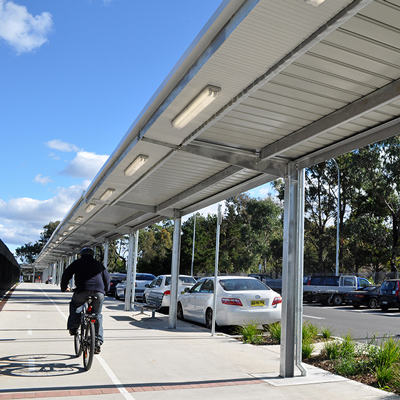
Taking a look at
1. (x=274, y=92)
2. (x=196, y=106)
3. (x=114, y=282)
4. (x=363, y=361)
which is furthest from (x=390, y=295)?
(x=196, y=106)

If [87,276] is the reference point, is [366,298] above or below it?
below

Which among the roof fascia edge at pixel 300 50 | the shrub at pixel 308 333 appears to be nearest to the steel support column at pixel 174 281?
the shrub at pixel 308 333

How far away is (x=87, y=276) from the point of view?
25.9 feet

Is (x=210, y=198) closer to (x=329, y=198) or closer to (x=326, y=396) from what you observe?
(x=326, y=396)

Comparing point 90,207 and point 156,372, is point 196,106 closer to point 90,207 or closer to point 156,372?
point 156,372

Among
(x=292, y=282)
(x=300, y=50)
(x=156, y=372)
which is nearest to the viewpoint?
(x=300, y=50)

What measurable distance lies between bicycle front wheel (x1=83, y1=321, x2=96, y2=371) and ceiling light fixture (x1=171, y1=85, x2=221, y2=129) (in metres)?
3.36

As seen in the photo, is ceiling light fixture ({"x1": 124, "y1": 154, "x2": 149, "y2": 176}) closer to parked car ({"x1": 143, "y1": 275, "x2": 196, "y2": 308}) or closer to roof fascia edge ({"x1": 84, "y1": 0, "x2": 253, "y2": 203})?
roof fascia edge ({"x1": 84, "y1": 0, "x2": 253, "y2": 203})

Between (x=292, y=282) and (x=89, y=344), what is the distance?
130 inches

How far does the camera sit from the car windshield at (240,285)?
1317 cm

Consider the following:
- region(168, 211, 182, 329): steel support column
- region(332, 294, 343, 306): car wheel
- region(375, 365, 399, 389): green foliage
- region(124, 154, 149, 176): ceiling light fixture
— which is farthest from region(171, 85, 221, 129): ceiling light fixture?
region(332, 294, 343, 306): car wheel

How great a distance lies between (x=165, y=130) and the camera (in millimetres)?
7090

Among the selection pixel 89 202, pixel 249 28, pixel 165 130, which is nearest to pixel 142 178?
pixel 165 130

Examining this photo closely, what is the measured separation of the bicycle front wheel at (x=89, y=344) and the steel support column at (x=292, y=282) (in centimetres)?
291
